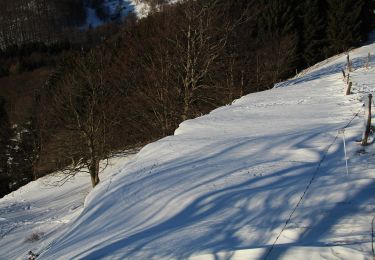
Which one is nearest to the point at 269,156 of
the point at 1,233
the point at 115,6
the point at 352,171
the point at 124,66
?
the point at 352,171

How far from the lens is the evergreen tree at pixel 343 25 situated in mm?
35375

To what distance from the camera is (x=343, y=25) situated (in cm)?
3538

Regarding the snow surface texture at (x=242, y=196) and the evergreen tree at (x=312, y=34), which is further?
the evergreen tree at (x=312, y=34)

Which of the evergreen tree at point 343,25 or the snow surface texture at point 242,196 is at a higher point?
the evergreen tree at point 343,25

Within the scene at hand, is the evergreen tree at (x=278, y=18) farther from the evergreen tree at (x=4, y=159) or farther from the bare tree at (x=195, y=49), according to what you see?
the evergreen tree at (x=4, y=159)

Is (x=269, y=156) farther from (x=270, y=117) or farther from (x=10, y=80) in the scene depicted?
(x=10, y=80)

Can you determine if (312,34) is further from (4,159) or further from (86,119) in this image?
(4,159)

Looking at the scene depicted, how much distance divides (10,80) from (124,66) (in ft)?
148

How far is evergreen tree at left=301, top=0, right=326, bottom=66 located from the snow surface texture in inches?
1044

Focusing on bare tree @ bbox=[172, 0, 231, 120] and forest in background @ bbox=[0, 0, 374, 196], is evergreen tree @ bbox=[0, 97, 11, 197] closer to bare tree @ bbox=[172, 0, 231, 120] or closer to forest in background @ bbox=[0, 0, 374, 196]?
forest in background @ bbox=[0, 0, 374, 196]

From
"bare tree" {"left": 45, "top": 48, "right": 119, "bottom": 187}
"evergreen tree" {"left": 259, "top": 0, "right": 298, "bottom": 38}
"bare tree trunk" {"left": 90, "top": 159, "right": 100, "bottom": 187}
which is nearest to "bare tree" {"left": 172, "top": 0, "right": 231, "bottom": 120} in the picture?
"bare tree" {"left": 45, "top": 48, "right": 119, "bottom": 187}

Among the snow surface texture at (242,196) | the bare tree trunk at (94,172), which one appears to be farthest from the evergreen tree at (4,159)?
the snow surface texture at (242,196)

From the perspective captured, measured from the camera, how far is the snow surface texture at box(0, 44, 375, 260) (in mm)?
3658

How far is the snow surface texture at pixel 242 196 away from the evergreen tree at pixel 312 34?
87.0 ft
